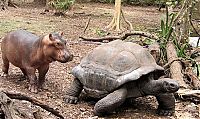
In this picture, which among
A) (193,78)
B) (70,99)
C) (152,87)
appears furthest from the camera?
(193,78)

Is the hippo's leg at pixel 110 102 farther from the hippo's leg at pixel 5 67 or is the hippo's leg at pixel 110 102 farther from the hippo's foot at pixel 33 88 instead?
the hippo's leg at pixel 5 67

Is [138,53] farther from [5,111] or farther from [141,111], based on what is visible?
[5,111]

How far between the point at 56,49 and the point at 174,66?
1936 mm

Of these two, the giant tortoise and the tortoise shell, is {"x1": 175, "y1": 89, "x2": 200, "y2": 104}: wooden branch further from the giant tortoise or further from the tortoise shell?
the tortoise shell

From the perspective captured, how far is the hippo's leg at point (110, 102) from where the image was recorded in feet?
12.5

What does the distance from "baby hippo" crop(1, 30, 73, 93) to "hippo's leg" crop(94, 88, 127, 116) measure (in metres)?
0.58

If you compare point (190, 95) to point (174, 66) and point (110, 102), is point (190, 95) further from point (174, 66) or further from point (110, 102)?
point (110, 102)

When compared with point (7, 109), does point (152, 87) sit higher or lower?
lower

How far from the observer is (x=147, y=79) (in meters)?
4.00

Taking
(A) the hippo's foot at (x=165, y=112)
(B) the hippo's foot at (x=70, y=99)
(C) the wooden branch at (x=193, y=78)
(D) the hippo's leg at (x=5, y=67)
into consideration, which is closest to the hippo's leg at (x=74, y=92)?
(B) the hippo's foot at (x=70, y=99)

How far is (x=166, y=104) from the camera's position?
402 cm

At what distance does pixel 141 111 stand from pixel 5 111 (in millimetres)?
1819

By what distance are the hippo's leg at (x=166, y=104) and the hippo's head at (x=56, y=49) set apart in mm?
977

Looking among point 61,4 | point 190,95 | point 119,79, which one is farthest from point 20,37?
point 61,4
